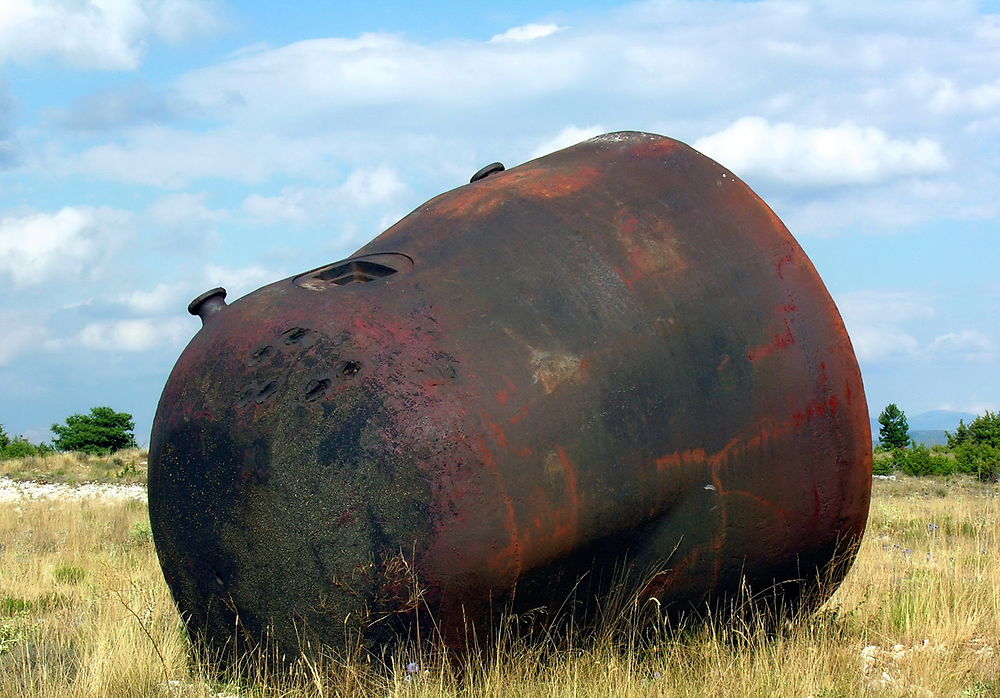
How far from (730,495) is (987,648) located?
1419 millimetres

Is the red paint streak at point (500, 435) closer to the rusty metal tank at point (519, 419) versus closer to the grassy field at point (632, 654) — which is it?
the rusty metal tank at point (519, 419)

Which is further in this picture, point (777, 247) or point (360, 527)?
point (777, 247)

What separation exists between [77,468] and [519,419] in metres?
17.1

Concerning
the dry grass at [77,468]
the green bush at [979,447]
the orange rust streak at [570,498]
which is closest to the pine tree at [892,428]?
the green bush at [979,447]

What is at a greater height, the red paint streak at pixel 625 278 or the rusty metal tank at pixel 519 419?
the red paint streak at pixel 625 278

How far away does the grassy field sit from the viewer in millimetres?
3125

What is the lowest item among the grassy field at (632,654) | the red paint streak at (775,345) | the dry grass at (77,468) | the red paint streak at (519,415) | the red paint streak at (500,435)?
the grassy field at (632,654)

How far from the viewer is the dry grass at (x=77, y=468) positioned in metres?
16.7

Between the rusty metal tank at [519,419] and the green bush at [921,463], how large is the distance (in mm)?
12961

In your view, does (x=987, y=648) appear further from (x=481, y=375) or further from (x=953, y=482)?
(x=953, y=482)

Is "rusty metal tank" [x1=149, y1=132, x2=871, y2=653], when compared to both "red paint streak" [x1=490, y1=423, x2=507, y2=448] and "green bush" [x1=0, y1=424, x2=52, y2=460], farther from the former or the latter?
"green bush" [x1=0, y1=424, x2=52, y2=460]

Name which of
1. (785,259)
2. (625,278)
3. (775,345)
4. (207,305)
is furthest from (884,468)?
(207,305)

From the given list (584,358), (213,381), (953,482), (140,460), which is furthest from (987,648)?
(140,460)

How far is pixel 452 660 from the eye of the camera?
3.04 metres
